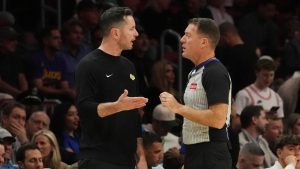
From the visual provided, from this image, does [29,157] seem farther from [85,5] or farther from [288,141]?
[85,5]

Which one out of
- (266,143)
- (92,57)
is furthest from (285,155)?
(92,57)

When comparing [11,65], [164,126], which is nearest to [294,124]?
[164,126]

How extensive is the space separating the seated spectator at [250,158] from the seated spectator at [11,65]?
10.2 ft

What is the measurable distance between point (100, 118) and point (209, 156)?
842 millimetres

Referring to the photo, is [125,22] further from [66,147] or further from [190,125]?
[66,147]

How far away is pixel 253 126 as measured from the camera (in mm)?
11648

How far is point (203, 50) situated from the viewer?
730cm

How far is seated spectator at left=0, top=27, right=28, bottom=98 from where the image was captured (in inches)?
476

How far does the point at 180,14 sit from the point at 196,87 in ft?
23.4

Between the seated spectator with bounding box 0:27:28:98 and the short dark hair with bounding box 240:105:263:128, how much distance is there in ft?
8.75

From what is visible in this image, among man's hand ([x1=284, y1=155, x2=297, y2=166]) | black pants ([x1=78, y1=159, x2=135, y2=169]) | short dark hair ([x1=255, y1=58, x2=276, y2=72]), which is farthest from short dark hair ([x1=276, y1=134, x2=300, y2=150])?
short dark hair ([x1=255, y1=58, x2=276, y2=72])

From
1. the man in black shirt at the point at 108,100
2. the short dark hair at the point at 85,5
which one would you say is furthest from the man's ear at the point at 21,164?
the short dark hair at the point at 85,5

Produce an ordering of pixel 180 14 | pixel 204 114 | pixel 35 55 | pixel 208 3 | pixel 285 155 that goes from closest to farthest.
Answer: pixel 204 114, pixel 285 155, pixel 35 55, pixel 180 14, pixel 208 3

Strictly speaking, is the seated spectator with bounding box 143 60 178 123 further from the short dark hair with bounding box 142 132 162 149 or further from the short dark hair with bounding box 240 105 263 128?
the short dark hair with bounding box 142 132 162 149
